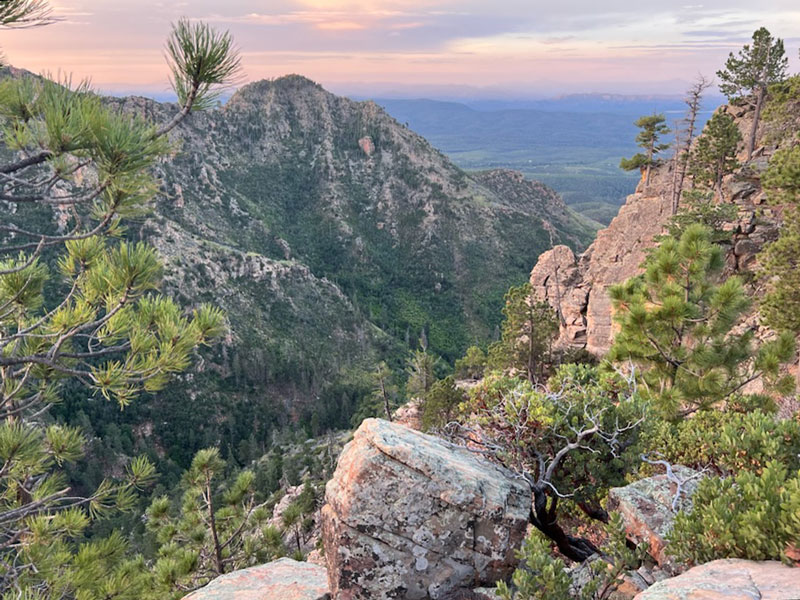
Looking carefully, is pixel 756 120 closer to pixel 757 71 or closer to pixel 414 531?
pixel 757 71

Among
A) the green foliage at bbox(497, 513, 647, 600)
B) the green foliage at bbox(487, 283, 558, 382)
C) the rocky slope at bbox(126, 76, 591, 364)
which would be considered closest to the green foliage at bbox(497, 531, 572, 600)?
the green foliage at bbox(497, 513, 647, 600)

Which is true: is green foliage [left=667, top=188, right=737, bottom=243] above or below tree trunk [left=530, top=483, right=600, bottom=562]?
above

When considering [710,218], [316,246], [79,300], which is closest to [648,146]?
[710,218]

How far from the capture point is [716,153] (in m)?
32.2

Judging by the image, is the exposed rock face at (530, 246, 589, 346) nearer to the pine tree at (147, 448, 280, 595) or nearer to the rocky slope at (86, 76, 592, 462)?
the rocky slope at (86, 76, 592, 462)

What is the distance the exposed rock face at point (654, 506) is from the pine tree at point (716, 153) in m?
29.8

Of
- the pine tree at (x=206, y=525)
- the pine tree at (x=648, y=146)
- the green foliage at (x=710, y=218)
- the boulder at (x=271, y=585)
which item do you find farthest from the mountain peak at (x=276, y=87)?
the boulder at (x=271, y=585)

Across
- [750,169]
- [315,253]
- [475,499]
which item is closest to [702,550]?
[475,499]

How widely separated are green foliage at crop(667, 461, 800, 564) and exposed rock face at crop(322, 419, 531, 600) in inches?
87.5

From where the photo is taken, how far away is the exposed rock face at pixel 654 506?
6637 mm

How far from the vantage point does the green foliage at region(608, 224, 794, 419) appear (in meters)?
12.3

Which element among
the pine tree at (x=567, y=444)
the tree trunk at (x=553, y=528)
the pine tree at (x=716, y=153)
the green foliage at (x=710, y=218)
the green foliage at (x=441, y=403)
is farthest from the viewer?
the pine tree at (x=716, y=153)

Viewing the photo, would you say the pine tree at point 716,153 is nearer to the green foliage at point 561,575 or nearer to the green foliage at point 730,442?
the green foliage at point 730,442

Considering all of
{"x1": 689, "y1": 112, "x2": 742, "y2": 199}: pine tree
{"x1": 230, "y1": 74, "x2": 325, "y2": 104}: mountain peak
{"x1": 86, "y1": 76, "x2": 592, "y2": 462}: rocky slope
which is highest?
{"x1": 230, "y1": 74, "x2": 325, "y2": 104}: mountain peak
